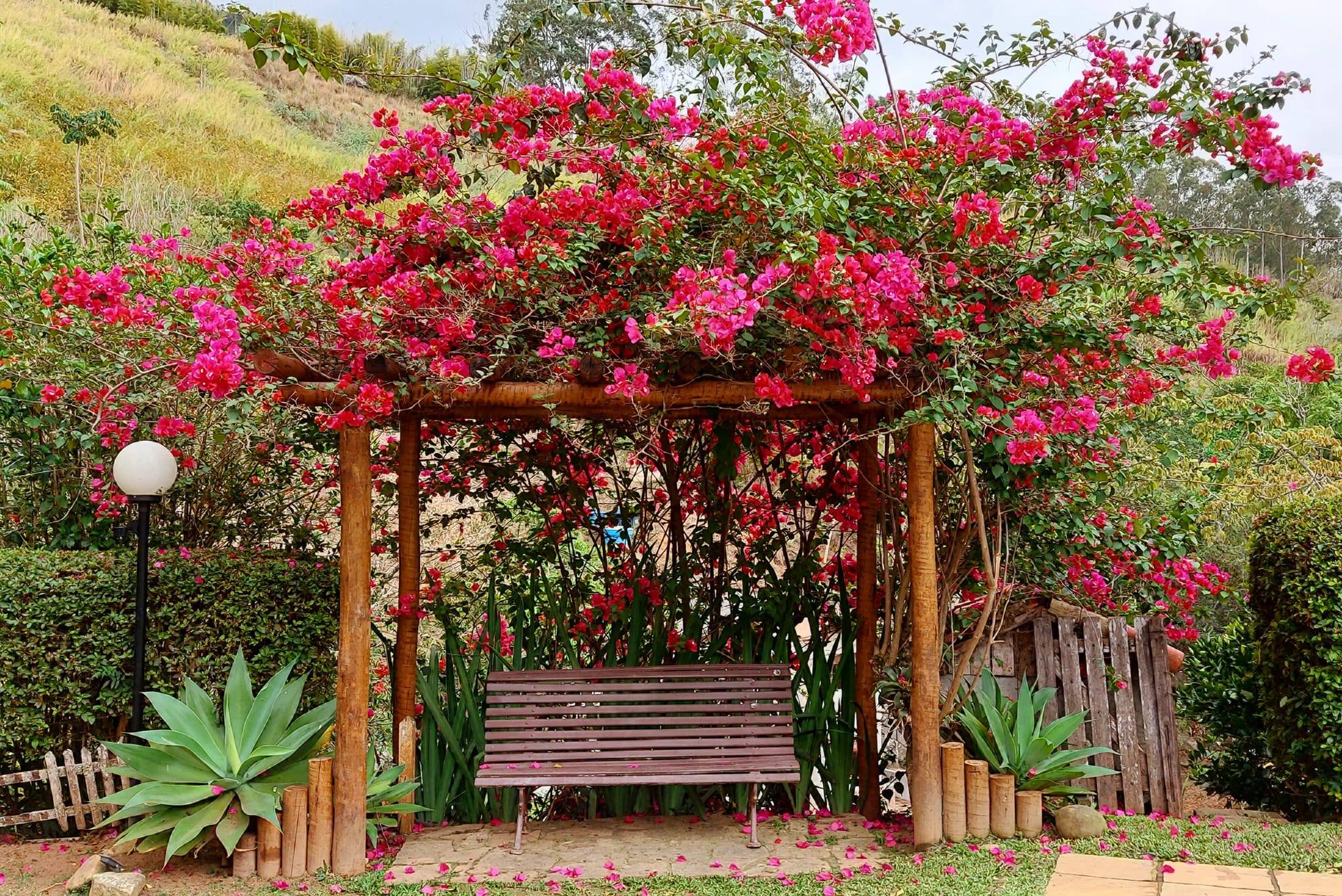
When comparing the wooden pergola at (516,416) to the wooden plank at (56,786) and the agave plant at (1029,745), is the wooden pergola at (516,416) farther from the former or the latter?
the wooden plank at (56,786)

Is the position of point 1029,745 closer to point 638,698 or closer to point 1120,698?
point 1120,698

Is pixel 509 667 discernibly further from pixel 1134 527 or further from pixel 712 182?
pixel 1134 527

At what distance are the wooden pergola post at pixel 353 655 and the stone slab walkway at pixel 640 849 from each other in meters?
0.23

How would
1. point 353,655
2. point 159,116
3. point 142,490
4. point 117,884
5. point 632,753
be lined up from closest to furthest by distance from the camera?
point 117,884 < point 353,655 < point 142,490 < point 632,753 < point 159,116

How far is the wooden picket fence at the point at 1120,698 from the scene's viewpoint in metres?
4.00

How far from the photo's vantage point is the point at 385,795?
3.76m

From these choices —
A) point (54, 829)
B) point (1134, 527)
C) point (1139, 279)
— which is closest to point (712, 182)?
point (1139, 279)

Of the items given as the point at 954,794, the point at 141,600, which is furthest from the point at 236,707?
the point at 954,794

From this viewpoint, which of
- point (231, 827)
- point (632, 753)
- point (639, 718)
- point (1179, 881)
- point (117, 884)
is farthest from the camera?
point (639, 718)

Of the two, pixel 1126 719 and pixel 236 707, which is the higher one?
pixel 236 707

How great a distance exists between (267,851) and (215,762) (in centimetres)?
37

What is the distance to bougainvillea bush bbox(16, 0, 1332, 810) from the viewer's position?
10.2ft

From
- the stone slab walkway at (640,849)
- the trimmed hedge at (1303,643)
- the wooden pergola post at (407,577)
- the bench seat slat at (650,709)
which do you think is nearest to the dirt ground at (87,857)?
the stone slab walkway at (640,849)

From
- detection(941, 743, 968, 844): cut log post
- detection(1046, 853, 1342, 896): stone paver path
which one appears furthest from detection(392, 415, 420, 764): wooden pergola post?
detection(1046, 853, 1342, 896): stone paver path
